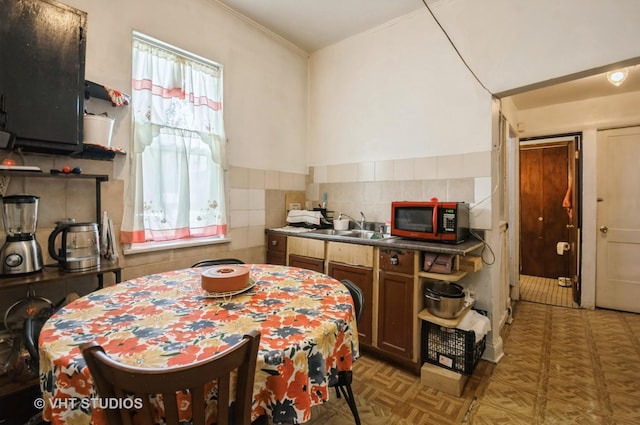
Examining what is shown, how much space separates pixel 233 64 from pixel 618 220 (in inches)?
180

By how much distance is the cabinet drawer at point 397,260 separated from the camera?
6.96 feet

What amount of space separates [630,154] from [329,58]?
3.58m

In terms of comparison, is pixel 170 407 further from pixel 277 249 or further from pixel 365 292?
pixel 277 249

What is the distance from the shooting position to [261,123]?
3074mm

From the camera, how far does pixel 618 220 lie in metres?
3.46

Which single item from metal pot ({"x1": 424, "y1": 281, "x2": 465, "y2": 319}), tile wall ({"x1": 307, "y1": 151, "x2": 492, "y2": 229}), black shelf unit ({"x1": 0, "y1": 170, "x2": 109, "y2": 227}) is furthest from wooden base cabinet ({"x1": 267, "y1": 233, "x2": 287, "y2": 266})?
black shelf unit ({"x1": 0, "y1": 170, "x2": 109, "y2": 227})

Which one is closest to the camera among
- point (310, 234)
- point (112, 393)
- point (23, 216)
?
point (112, 393)

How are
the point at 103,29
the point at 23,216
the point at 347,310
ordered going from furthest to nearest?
the point at 103,29 → the point at 23,216 → the point at 347,310

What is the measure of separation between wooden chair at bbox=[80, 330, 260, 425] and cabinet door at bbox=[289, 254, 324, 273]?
186cm

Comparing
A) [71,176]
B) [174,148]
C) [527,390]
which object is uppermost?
[174,148]

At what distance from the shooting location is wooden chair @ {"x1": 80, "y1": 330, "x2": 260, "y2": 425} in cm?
65

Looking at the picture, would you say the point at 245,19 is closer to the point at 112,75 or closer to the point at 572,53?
the point at 112,75

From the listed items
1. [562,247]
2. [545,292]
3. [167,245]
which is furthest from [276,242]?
[562,247]

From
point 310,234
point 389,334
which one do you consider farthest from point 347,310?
point 310,234
